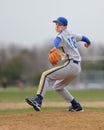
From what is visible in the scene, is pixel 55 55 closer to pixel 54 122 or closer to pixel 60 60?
pixel 60 60

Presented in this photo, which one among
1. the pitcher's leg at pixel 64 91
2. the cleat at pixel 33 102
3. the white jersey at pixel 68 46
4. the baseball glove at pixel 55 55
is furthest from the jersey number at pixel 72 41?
the cleat at pixel 33 102

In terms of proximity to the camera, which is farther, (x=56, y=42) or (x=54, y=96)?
(x=54, y=96)

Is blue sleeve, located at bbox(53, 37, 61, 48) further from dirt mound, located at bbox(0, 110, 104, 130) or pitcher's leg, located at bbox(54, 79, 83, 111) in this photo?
dirt mound, located at bbox(0, 110, 104, 130)

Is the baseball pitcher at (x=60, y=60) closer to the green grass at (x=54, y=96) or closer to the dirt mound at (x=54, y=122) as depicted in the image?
the dirt mound at (x=54, y=122)

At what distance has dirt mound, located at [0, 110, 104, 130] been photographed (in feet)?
26.0

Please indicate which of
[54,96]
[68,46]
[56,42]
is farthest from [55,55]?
[54,96]

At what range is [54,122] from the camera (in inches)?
330

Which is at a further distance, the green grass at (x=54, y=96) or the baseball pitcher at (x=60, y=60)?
the green grass at (x=54, y=96)

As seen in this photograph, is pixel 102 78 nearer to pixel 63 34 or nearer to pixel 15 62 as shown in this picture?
pixel 63 34

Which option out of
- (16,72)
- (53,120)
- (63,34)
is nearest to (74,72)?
(63,34)

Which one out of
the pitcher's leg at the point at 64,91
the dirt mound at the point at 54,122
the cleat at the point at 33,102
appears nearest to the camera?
the dirt mound at the point at 54,122

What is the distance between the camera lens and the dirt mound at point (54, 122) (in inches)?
312

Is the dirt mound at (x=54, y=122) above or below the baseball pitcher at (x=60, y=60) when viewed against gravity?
below

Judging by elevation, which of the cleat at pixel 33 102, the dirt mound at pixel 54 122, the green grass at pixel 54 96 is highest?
the cleat at pixel 33 102
